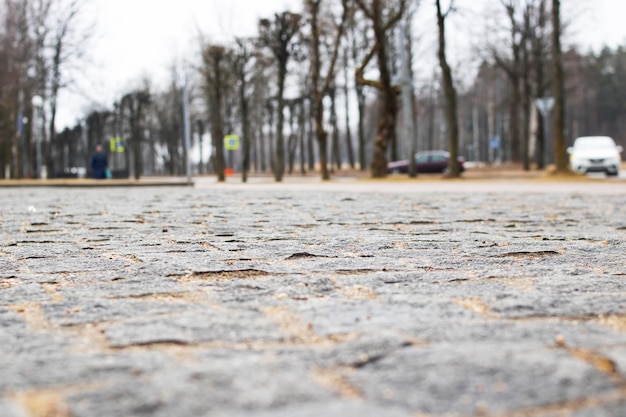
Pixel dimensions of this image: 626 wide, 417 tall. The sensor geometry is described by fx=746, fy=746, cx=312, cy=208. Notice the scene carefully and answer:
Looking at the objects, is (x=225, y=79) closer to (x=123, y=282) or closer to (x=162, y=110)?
(x=162, y=110)

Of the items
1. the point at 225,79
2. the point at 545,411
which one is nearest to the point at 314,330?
the point at 545,411

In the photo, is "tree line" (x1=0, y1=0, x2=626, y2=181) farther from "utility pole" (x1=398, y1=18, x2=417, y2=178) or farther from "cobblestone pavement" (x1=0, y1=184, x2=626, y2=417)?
"cobblestone pavement" (x1=0, y1=184, x2=626, y2=417)

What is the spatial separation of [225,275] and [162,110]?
200 ft

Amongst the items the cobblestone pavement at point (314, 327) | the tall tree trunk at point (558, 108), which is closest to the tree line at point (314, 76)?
the tall tree trunk at point (558, 108)

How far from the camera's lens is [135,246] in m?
5.97

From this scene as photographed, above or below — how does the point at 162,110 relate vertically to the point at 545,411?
above

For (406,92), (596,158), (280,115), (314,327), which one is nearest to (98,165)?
(280,115)

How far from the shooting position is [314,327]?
9.47ft

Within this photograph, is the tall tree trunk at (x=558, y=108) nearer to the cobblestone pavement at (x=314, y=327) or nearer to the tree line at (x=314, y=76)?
the tree line at (x=314, y=76)

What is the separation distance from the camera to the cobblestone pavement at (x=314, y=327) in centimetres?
202

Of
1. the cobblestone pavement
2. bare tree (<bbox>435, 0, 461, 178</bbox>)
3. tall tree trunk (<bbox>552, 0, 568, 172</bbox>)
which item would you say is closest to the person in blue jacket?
bare tree (<bbox>435, 0, 461, 178</bbox>)

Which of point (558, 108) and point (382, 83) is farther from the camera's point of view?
point (382, 83)

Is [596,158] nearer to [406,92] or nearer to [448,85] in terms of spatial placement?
[448,85]

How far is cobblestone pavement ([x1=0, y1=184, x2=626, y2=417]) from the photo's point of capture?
202 cm
